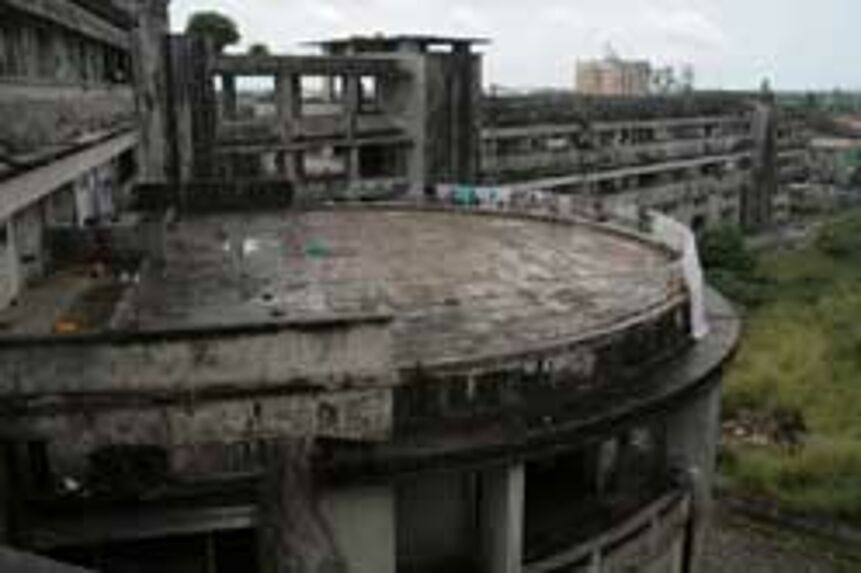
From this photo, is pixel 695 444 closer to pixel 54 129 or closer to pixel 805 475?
pixel 54 129

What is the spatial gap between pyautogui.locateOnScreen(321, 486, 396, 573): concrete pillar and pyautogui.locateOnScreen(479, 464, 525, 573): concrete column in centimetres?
148

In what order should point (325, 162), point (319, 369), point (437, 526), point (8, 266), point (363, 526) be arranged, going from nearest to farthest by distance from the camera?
point (319, 369), point (363, 526), point (437, 526), point (8, 266), point (325, 162)

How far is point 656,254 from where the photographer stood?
17.8 m

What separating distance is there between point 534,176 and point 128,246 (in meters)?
33.8

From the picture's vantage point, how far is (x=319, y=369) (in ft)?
29.5

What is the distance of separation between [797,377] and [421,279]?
91.3ft

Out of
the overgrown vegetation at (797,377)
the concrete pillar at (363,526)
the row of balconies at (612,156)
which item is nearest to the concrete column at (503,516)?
the concrete pillar at (363,526)

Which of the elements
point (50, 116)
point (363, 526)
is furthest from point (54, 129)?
point (363, 526)

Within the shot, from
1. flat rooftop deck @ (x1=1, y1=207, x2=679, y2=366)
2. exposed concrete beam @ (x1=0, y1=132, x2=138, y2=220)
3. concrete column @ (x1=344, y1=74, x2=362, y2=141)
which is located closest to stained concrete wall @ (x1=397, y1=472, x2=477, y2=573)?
flat rooftop deck @ (x1=1, y1=207, x2=679, y2=366)

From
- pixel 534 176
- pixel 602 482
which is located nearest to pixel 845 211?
pixel 534 176

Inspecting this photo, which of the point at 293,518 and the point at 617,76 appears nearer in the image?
the point at 293,518

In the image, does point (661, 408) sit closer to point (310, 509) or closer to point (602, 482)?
point (602, 482)

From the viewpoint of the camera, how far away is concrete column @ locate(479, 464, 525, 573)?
1010cm

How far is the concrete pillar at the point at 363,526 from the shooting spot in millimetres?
9297
